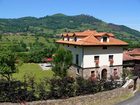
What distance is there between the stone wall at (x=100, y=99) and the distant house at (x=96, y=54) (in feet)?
32.7

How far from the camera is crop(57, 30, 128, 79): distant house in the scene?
38219 mm

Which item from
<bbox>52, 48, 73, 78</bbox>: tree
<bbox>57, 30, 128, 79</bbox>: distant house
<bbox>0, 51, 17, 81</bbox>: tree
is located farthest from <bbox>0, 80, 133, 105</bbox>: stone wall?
<bbox>0, 51, 17, 81</bbox>: tree

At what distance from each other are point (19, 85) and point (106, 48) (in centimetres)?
2134

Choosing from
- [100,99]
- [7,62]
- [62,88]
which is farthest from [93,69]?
[62,88]

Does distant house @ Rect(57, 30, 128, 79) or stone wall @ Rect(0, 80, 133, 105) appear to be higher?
distant house @ Rect(57, 30, 128, 79)

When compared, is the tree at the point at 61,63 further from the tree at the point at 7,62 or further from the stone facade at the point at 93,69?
the tree at the point at 7,62

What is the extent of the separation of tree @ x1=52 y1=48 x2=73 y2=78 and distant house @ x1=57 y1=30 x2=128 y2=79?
303cm

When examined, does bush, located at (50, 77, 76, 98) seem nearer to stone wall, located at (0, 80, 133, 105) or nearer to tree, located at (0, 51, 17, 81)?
stone wall, located at (0, 80, 133, 105)

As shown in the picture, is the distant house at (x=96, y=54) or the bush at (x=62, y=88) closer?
the bush at (x=62, y=88)

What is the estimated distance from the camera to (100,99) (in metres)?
24.0

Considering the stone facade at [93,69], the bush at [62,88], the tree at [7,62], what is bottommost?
the stone facade at [93,69]

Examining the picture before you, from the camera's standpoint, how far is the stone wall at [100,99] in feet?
70.0

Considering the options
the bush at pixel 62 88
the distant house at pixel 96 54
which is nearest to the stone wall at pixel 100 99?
the bush at pixel 62 88

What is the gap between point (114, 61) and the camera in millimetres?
41031
